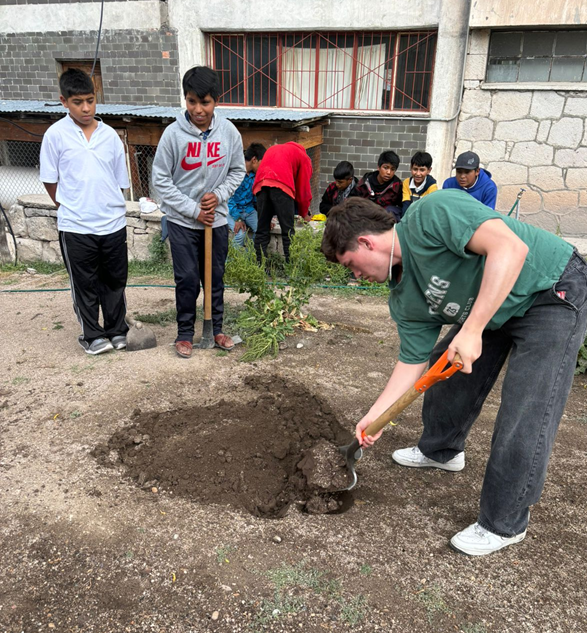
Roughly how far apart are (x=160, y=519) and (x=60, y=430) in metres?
0.97

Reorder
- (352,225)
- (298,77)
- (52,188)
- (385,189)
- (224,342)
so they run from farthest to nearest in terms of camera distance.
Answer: (298,77), (385,189), (224,342), (52,188), (352,225)

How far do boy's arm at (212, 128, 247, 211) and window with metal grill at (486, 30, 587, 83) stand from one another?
17.9ft

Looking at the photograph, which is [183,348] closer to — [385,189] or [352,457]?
[352,457]

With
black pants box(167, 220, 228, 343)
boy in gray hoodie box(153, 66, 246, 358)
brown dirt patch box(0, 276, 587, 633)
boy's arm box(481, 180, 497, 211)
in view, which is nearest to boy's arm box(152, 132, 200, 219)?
boy in gray hoodie box(153, 66, 246, 358)

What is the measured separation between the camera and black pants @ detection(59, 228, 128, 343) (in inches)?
143

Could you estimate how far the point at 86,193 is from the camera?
11.7ft

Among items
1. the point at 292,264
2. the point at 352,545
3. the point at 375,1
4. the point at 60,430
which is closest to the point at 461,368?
the point at 352,545

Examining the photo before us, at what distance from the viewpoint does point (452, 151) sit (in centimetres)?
828

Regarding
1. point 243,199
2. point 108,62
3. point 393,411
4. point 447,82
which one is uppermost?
point 108,62

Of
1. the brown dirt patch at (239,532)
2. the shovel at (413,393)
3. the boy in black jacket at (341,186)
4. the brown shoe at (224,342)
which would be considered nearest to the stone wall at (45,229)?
the boy in black jacket at (341,186)

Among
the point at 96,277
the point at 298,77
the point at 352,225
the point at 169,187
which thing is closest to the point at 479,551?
the point at 352,225

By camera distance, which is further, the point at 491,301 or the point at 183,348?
the point at 183,348

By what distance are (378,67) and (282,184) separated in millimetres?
4092

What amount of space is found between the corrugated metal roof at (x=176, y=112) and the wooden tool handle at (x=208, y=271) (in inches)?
156
